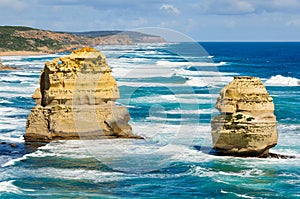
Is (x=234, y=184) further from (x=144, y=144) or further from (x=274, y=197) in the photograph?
(x=144, y=144)

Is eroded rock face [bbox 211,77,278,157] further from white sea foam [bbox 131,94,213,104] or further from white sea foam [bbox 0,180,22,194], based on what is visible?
white sea foam [bbox 131,94,213,104]

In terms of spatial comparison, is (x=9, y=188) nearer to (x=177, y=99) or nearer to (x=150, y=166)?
(x=150, y=166)

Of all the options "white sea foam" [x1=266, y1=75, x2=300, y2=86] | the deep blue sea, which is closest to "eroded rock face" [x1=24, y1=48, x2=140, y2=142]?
the deep blue sea

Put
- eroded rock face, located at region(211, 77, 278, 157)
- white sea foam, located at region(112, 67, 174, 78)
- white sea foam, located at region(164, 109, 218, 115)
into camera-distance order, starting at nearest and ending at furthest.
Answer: eroded rock face, located at region(211, 77, 278, 157) < white sea foam, located at region(164, 109, 218, 115) < white sea foam, located at region(112, 67, 174, 78)

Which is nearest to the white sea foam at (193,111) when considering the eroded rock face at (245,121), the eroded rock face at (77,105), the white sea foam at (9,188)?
the eroded rock face at (77,105)

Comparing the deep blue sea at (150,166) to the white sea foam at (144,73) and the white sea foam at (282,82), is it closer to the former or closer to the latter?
the white sea foam at (282,82)
